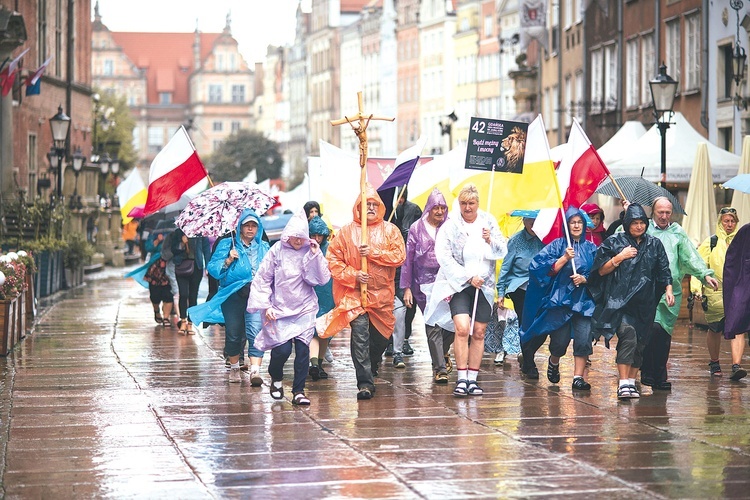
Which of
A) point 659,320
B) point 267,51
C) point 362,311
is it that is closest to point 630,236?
point 659,320

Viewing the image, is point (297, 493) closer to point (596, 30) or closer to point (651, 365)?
point (651, 365)

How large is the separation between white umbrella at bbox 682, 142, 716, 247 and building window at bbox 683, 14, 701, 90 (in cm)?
1349

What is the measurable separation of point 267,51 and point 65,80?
128 meters

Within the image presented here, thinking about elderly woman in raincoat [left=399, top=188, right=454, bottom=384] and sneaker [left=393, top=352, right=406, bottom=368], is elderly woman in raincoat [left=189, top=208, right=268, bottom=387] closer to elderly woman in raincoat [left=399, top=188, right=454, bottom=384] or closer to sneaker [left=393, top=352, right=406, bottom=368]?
elderly woman in raincoat [left=399, top=188, right=454, bottom=384]

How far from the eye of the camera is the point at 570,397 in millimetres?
13742

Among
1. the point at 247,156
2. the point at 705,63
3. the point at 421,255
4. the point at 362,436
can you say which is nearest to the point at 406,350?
the point at 421,255

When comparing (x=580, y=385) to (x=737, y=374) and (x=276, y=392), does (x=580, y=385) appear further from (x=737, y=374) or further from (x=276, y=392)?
(x=276, y=392)

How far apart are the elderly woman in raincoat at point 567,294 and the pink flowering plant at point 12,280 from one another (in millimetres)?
6338

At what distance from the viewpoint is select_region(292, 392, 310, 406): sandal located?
13234mm

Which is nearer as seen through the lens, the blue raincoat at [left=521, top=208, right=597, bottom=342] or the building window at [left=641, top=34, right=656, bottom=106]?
the blue raincoat at [left=521, top=208, right=597, bottom=342]

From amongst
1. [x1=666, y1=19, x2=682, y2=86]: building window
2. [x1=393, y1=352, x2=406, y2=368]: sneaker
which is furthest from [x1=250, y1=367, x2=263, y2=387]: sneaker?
[x1=666, y1=19, x2=682, y2=86]: building window

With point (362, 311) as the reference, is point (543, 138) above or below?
above

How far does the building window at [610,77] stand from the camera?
4706cm

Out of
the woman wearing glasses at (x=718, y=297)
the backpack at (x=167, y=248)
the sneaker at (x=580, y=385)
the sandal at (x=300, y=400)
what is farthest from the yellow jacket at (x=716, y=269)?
the backpack at (x=167, y=248)
